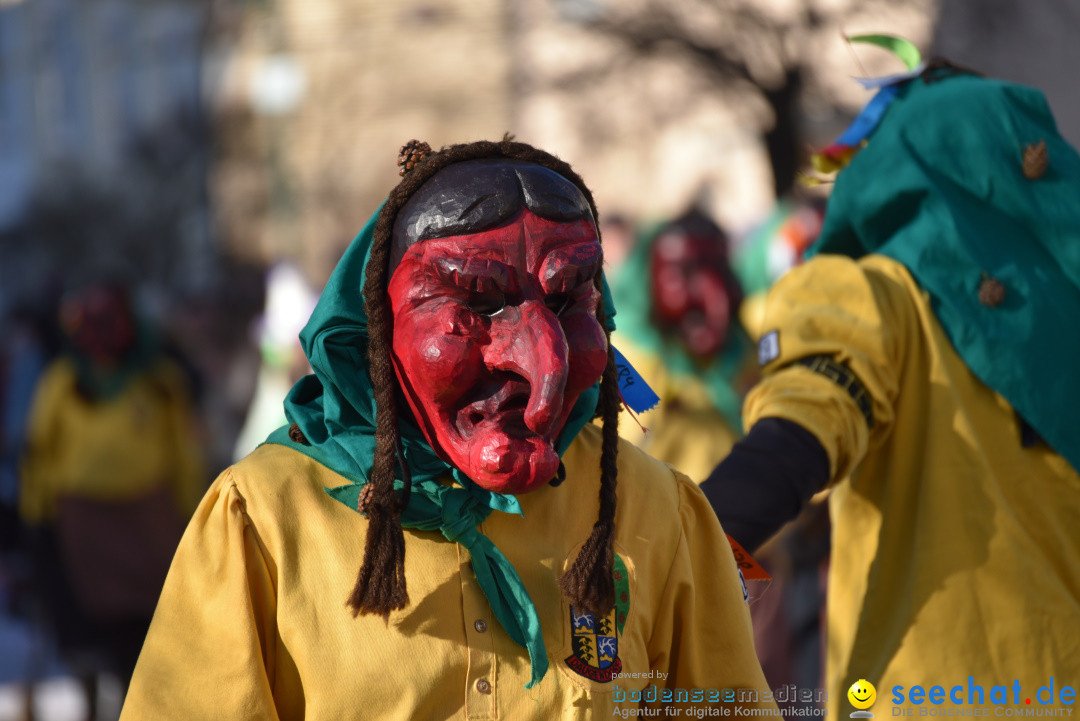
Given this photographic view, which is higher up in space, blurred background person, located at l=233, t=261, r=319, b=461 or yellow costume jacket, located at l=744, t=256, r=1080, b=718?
yellow costume jacket, located at l=744, t=256, r=1080, b=718

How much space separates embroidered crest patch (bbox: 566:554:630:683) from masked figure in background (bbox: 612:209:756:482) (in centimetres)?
346

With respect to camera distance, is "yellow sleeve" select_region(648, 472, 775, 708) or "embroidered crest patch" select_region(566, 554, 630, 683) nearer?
"embroidered crest patch" select_region(566, 554, 630, 683)

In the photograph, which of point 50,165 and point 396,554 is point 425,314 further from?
point 50,165

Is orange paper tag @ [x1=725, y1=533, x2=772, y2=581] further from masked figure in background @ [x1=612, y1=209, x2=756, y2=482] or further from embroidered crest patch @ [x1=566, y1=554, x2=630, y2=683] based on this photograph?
masked figure in background @ [x1=612, y1=209, x2=756, y2=482]

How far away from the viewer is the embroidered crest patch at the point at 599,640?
2.20 m

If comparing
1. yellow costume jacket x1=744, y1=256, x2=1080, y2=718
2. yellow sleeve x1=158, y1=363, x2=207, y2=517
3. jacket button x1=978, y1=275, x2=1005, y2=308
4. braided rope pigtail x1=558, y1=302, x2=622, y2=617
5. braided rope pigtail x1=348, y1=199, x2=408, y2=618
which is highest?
braided rope pigtail x1=348, y1=199, x2=408, y2=618

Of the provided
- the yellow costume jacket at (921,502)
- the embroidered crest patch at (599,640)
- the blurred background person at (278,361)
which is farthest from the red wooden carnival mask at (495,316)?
the blurred background person at (278,361)

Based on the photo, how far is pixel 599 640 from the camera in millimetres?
2227

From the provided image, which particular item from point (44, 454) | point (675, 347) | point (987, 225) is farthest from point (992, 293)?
point (44, 454)

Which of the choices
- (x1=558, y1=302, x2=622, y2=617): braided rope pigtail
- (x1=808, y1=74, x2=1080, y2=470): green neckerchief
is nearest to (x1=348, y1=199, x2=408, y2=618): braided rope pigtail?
(x1=558, y1=302, x2=622, y2=617): braided rope pigtail

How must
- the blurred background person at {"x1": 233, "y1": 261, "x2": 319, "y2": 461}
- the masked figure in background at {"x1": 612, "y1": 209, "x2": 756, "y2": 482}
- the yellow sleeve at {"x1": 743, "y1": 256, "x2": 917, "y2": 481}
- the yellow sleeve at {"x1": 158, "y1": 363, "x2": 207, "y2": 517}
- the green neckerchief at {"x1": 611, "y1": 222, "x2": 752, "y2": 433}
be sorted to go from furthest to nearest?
the blurred background person at {"x1": 233, "y1": 261, "x2": 319, "y2": 461} < the yellow sleeve at {"x1": 158, "y1": 363, "x2": 207, "y2": 517} < the green neckerchief at {"x1": 611, "y1": 222, "x2": 752, "y2": 433} < the masked figure in background at {"x1": 612, "y1": 209, "x2": 756, "y2": 482} < the yellow sleeve at {"x1": 743, "y1": 256, "x2": 917, "y2": 481}

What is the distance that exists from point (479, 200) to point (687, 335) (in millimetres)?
4130

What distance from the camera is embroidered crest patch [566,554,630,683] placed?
86.7 inches

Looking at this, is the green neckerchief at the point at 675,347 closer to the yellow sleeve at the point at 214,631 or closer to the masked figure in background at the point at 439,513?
the masked figure in background at the point at 439,513
